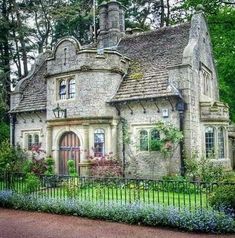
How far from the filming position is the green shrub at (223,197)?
1013 cm

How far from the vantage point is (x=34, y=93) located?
83.0 ft

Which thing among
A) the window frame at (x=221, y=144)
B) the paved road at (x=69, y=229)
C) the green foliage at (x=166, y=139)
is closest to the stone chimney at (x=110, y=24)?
the green foliage at (x=166, y=139)

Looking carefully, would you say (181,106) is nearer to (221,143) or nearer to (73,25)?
(221,143)

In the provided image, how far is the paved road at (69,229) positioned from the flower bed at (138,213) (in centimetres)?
27

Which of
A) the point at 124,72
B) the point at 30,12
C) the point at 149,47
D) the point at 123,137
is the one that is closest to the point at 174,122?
the point at 123,137

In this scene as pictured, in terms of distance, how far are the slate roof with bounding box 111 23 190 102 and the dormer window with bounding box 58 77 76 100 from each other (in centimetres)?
263

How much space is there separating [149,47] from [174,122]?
6572 mm

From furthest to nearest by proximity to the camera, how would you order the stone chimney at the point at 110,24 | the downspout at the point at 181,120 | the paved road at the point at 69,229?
the stone chimney at the point at 110,24, the downspout at the point at 181,120, the paved road at the point at 69,229

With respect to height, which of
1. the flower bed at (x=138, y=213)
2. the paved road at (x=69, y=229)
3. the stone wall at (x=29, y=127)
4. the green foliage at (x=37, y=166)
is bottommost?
the paved road at (x=69, y=229)

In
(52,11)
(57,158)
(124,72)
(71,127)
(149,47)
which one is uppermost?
(52,11)

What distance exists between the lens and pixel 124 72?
21406mm

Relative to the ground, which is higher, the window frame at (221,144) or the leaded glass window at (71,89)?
the leaded glass window at (71,89)

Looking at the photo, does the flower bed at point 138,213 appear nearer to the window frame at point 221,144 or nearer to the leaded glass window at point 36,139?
the leaded glass window at point 36,139

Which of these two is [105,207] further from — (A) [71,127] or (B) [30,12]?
(B) [30,12]
